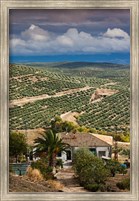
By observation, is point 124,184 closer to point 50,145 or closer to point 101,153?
point 101,153

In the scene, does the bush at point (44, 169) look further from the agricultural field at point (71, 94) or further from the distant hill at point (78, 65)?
the distant hill at point (78, 65)

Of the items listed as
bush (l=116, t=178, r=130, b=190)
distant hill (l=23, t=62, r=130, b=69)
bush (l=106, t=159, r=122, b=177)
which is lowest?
bush (l=116, t=178, r=130, b=190)

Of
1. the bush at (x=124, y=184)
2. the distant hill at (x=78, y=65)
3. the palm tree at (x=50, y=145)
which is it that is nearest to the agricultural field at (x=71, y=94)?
the distant hill at (x=78, y=65)

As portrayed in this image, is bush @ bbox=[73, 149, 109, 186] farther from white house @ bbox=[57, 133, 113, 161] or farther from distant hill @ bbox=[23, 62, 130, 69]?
distant hill @ bbox=[23, 62, 130, 69]

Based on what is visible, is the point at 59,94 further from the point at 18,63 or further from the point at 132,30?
the point at 132,30

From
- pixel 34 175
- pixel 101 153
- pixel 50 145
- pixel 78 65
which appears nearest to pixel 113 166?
pixel 101 153

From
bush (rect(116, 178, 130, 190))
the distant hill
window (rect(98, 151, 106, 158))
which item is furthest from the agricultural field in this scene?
bush (rect(116, 178, 130, 190))
